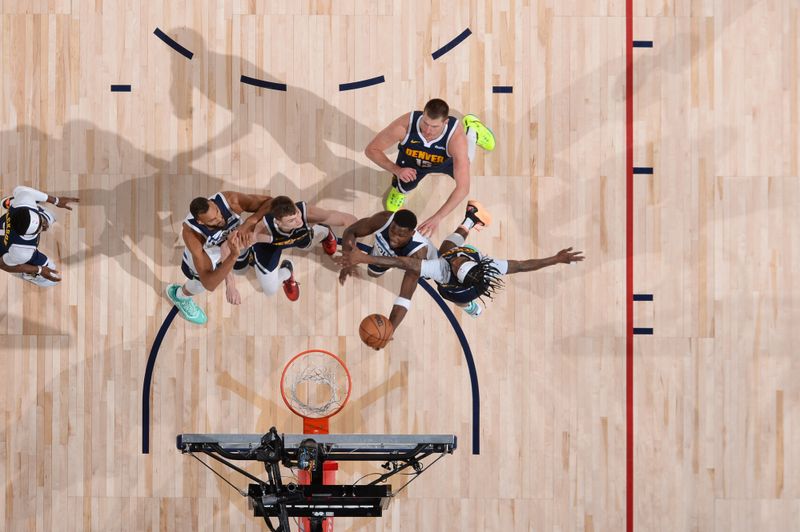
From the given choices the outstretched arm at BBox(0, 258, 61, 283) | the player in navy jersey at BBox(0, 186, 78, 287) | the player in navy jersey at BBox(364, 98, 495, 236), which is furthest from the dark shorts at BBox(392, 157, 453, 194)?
the outstretched arm at BBox(0, 258, 61, 283)

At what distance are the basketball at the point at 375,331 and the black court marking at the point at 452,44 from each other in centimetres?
290

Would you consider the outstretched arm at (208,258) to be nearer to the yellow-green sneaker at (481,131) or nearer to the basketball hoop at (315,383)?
the basketball hoop at (315,383)

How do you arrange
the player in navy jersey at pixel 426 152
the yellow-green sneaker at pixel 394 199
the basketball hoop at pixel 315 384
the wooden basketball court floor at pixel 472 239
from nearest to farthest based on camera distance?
the player in navy jersey at pixel 426 152, the basketball hoop at pixel 315 384, the yellow-green sneaker at pixel 394 199, the wooden basketball court floor at pixel 472 239

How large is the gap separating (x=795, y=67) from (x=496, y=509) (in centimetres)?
547

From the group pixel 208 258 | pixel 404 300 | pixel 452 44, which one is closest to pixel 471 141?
pixel 452 44

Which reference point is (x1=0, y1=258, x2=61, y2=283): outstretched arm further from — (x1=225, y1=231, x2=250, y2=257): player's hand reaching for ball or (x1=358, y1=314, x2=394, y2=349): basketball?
(x1=358, y1=314, x2=394, y2=349): basketball

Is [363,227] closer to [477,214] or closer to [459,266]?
[459,266]

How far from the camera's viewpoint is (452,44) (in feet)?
25.6

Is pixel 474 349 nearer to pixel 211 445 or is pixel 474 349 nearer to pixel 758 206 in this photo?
pixel 211 445

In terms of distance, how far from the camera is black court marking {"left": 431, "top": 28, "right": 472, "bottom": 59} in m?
7.81

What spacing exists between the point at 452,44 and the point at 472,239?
2.02m

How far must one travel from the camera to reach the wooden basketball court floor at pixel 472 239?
7730 millimetres

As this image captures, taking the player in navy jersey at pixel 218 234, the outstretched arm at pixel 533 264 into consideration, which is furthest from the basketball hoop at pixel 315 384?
the outstretched arm at pixel 533 264

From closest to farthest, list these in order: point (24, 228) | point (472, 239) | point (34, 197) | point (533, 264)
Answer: point (533, 264) < point (24, 228) < point (34, 197) < point (472, 239)
